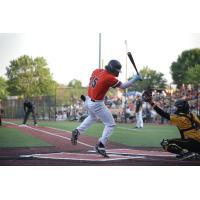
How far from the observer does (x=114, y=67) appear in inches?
408

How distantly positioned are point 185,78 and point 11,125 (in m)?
3.60

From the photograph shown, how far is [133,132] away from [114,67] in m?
1.89

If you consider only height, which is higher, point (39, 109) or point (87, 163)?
point (39, 109)

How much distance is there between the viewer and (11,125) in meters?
11.4

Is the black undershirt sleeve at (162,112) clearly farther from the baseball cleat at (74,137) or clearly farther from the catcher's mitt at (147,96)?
the baseball cleat at (74,137)

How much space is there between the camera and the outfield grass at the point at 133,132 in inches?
416

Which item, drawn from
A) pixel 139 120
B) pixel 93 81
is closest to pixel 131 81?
pixel 93 81

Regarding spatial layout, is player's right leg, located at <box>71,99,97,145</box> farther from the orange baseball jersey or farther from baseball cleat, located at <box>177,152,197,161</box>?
baseball cleat, located at <box>177,152,197,161</box>

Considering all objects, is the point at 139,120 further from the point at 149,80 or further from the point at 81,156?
the point at 81,156

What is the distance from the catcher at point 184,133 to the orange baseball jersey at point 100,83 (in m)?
0.78

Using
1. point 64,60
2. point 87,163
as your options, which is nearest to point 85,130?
point 87,163

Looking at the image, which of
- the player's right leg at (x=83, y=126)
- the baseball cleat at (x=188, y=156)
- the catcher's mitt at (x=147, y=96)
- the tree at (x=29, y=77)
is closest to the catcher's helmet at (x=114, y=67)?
the catcher's mitt at (x=147, y=96)

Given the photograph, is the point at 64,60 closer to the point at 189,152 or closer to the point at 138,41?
the point at 138,41

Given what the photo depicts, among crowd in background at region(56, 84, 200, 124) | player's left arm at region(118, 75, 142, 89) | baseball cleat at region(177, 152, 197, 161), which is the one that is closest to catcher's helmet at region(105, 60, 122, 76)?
player's left arm at region(118, 75, 142, 89)
